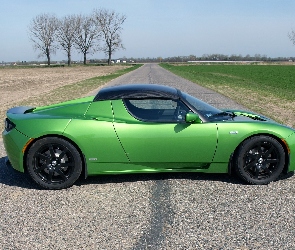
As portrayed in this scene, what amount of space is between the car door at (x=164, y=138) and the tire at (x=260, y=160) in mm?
406

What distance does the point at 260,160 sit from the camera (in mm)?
4266

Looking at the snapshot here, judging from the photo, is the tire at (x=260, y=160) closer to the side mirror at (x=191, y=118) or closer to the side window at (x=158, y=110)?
the side mirror at (x=191, y=118)

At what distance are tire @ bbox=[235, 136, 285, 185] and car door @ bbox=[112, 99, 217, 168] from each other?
41 centimetres

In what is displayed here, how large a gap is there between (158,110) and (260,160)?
5.02ft

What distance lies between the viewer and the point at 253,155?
425cm

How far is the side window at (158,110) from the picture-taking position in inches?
168

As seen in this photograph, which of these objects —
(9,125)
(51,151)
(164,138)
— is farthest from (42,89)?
(164,138)

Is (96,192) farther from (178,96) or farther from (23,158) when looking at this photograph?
(178,96)

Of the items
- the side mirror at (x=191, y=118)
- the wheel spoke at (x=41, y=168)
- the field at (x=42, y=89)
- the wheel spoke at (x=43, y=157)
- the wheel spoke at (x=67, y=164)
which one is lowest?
the field at (x=42, y=89)

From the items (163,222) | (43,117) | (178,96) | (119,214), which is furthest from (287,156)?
(43,117)

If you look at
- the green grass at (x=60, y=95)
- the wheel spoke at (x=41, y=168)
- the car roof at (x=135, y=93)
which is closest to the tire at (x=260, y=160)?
the car roof at (x=135, y=93)

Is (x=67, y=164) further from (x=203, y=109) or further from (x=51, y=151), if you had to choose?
(x=203, y=109)

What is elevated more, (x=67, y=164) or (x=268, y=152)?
(x=268, y=152)

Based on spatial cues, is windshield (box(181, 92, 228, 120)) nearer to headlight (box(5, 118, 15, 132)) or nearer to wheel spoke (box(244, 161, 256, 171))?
wheel spoke (box(244, 161, 256, 171))
